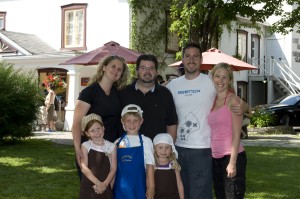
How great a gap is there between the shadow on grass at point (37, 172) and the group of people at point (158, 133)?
2.94m

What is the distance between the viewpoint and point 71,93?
22.0 metres

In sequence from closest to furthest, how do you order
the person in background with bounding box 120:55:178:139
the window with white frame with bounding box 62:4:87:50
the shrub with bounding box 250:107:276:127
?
1. the person in background with bounding box 120:55:178:139
2. the shrub with bounding box 250:107:276:127
3. the window with white frame with bounding box 62:4:87:50

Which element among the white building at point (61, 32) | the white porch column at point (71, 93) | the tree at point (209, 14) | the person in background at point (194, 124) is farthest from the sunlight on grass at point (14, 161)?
the white building at point (61, 32)

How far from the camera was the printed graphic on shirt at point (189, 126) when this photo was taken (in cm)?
568

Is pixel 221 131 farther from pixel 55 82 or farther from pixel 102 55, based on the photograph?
pixel 55 82

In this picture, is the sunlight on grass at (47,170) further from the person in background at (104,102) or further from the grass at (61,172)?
the person in background at (104,102)

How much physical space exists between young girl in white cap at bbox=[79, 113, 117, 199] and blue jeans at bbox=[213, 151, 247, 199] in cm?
106

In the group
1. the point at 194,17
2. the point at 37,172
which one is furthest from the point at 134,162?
the point at 194,17

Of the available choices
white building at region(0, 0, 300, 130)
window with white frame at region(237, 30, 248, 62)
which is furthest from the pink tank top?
window with white frame at region(237, 30, 248, 62)

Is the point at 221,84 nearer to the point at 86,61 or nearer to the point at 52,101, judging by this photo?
the point at 86,61

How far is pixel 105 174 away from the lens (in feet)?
17.8

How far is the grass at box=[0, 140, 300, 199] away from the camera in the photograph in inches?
339

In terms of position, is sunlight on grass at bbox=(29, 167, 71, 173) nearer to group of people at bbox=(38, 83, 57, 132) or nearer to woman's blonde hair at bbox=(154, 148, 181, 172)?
woman's blonde hair at bbox=(154, 148, 181, 172)

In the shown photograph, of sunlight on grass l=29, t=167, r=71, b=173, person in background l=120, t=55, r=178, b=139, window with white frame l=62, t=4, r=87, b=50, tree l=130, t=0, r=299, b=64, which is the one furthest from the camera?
window with white frame l=62, t=4, r=87, b=50
